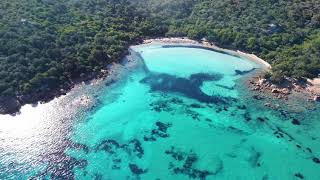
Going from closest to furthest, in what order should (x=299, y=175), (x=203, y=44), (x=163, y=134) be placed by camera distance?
1. (x=299, y=175)
2. (x=163, y=134)
3. (x=203, y=44)

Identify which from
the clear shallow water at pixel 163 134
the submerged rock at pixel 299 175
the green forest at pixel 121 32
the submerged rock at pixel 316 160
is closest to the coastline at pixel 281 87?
the green forest at pixel 121 32

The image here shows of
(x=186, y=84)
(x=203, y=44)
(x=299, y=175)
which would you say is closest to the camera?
(x=299, y=175)

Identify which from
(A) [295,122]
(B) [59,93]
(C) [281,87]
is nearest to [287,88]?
(C) [281,87]

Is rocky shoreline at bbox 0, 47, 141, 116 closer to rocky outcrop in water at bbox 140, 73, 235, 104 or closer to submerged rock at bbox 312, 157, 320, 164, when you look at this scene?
rocky outcrop in water at bbox 140, 73, 235, 104

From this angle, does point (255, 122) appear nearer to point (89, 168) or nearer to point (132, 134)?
point (132, 134)

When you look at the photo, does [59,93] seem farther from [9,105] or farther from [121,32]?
[121,32]

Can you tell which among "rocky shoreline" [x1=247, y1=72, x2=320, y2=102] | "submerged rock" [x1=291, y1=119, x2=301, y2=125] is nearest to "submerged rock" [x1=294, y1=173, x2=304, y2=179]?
"submerged rock" [x1=291, y1=119, x2=301, y2=125]

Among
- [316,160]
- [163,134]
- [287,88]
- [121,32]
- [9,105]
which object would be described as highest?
[121,32]
